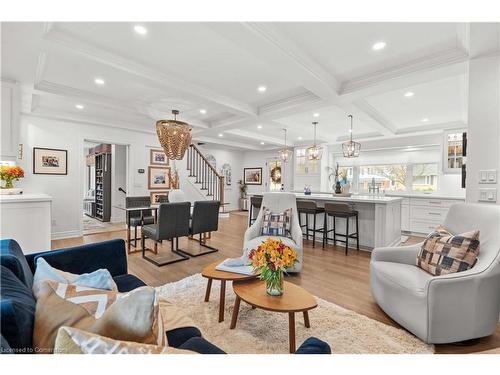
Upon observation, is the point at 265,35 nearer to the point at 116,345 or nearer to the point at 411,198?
the point at 116,345

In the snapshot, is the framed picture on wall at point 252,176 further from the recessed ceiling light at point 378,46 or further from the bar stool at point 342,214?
the recessed ceiling light at point 378,46

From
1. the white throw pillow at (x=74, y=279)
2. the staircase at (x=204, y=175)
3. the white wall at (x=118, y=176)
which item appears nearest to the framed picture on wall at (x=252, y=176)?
the staircase at (x=204, y=175)

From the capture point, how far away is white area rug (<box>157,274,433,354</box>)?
1.80m

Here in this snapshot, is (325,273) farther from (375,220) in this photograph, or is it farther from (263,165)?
(263,165)

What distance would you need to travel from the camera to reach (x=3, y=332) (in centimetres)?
70

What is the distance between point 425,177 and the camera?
6379 millimetres

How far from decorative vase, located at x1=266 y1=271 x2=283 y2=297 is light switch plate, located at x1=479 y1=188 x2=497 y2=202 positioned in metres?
2.23

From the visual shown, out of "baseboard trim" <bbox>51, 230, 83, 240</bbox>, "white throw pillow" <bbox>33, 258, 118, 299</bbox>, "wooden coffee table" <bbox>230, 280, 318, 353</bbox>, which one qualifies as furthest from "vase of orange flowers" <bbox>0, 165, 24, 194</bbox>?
"wooden coffee table" <bbox>230, 280, 318, 353</bbox>

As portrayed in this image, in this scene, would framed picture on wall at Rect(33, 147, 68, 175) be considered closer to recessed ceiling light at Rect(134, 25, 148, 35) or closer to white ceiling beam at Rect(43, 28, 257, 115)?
white ceiling beam at Rect(43, 28, 257, 115)

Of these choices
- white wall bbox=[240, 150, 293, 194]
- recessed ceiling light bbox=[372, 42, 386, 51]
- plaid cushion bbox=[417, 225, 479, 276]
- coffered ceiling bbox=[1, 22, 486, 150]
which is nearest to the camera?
plaid cushion bbox=[417, 225, 479, 276]

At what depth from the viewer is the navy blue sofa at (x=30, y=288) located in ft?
2.37

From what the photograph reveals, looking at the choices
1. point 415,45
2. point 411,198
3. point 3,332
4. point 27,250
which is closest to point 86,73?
point 27,250

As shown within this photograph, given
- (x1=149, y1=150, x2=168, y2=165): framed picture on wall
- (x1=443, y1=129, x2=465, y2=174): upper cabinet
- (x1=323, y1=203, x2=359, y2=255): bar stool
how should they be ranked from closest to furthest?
(x1=323, y1=203, x2=359, y2=255): bar stool → (x1=443, y1=129, x2=465, y2=174): upper cabinet → (x1=149, y1=150, x2=168, y2=165): framed picture on wall

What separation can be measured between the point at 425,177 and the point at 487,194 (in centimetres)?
457
